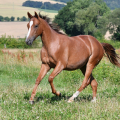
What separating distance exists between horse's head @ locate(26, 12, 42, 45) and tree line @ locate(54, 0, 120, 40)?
171 feet

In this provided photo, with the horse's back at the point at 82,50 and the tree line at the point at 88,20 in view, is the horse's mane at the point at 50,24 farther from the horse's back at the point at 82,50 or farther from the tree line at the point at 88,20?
the tree line at the point at 88,20

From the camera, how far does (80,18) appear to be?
233 feet

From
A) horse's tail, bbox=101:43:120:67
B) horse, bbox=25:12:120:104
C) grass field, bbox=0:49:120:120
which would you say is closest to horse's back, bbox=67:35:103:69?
horse, bbox=25:12:120:104

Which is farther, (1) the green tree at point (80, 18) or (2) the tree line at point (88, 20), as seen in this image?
(1) the green tree at point (80, 18)

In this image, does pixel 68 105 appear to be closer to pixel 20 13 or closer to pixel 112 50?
pixel 112 50

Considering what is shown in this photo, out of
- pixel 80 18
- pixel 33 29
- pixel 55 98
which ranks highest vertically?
pixel 33 29

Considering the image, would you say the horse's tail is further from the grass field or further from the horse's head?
the horse's head

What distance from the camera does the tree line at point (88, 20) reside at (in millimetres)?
64625

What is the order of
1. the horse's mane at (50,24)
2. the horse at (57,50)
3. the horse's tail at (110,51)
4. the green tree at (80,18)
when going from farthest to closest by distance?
the green tree at (80,18) < the horse's tail at (110,51) < the horse's mane at (50,24) < the horse at (57,50)

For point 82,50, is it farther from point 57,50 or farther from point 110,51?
A: point 110,51

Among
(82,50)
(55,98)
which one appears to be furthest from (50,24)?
(55,98)

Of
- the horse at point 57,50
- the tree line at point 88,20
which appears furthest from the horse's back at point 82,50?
the tree line at point 88,20

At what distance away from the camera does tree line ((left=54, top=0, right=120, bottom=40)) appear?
64625 millimetres

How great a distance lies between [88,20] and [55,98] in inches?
2552
